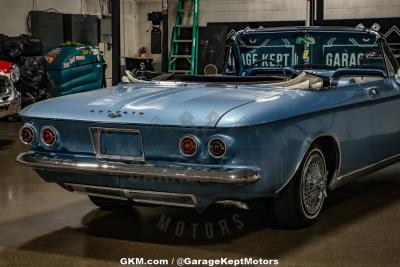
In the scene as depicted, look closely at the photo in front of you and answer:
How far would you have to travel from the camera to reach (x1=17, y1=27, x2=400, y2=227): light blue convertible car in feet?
11.7

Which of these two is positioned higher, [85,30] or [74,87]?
[85,30]

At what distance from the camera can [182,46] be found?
52.4 ft

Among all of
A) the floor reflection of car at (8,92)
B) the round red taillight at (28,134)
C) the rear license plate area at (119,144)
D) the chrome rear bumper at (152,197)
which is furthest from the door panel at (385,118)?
the floor reflection of car at (8,92)

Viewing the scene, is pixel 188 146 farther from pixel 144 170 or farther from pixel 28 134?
pixel 28 134

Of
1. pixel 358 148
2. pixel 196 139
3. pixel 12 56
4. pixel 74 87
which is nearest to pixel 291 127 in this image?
pixel 196 139

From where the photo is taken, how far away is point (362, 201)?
16.6 ft

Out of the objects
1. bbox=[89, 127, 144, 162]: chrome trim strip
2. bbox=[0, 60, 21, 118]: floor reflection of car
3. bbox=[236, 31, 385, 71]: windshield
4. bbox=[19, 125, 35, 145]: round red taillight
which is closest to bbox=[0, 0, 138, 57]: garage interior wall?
bbox=[0, 60, 21, 118]: floor reflection of car

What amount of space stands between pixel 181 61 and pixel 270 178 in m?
12.4

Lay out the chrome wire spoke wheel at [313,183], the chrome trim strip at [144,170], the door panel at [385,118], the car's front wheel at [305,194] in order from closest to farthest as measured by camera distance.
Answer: the chrome trim strip at [144,170] < the car's front wheel at [305,194] < the chrome wire spoke wheel at [313,183] < the door panel at [385,118]

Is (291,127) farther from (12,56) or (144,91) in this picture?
(12,56)

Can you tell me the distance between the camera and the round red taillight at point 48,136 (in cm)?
399

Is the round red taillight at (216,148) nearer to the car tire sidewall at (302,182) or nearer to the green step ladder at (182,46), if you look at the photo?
the car tire sidewall at (302,182)

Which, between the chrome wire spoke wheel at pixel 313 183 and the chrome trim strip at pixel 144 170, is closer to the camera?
the chrome trim strip at pixel 144 170

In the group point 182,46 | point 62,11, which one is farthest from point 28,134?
point 182,46
